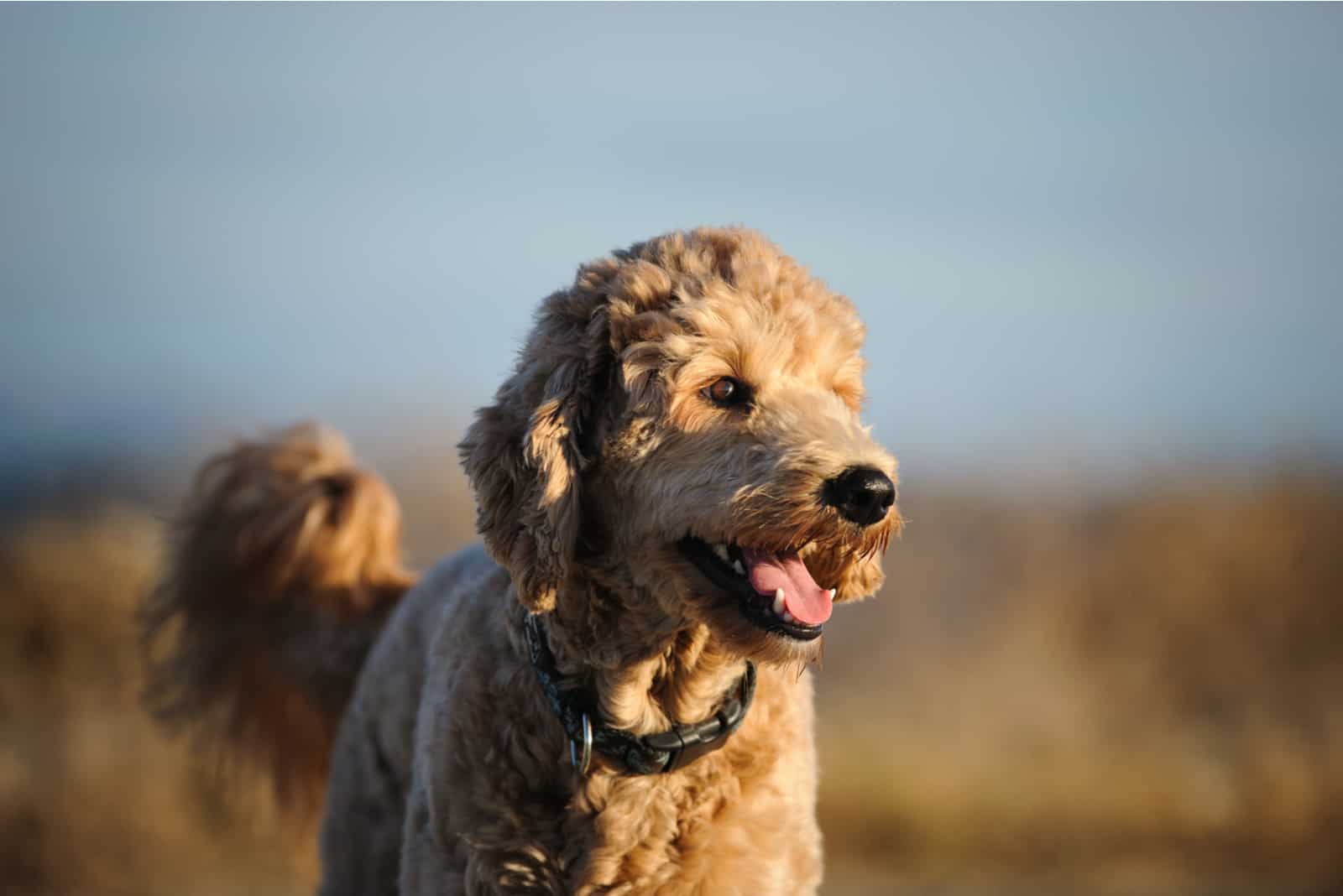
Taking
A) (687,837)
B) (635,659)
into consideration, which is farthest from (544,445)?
(687,837)

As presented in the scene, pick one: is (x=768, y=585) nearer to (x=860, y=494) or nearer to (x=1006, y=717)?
(x=860, y=494)

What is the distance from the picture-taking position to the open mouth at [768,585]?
2838 millimetres

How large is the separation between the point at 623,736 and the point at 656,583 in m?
0.38

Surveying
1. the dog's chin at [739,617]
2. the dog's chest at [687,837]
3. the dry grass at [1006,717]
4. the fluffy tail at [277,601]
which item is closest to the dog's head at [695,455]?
the dog's chin at [739,617]

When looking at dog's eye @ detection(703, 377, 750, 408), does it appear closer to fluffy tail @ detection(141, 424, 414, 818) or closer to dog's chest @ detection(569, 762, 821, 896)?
dog's chest @ detection(569, 762, 821, 896)

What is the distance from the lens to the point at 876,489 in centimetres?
273

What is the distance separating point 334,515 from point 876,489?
9.24ft

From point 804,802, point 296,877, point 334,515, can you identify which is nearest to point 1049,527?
point 296,877

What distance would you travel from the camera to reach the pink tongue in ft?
9.41

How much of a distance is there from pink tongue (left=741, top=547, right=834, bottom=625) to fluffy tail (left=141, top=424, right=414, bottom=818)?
2.34m

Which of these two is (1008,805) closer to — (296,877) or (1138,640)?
(1138,640)

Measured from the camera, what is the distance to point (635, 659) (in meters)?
3.05

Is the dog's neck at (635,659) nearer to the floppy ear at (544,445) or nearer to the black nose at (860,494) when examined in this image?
the floppy ear at (544,445)

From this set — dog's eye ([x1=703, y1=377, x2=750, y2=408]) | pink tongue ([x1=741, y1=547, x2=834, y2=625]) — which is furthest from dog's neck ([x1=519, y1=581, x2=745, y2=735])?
dog's eye ([x1=703, y1=377, x2=750, y2=408])
